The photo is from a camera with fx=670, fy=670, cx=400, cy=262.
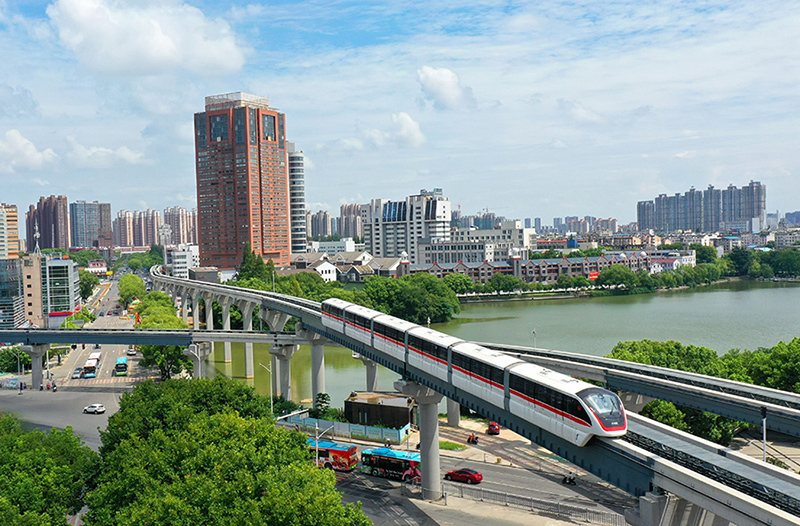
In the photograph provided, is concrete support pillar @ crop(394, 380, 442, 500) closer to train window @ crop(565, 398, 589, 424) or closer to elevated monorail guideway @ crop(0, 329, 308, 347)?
train window @ crop(565, 398, 589, 424)

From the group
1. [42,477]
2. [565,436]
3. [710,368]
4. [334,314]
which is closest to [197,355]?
[334,314]

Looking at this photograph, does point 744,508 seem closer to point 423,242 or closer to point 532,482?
point 532,482

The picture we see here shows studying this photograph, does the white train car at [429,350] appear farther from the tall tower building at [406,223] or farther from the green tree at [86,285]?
the tall tower building at [406,223]

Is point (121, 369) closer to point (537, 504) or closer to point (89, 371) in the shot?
point (89, 371)

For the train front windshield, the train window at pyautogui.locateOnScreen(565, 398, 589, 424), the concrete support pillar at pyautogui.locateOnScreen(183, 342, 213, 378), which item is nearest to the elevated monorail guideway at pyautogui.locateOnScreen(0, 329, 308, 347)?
the concrete support pillar at pyautogui.locateOnScreen(183, 342, 213, 378)

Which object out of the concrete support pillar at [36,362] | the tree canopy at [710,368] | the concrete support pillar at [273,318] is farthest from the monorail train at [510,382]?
the concrete support pillar at [36,362]
